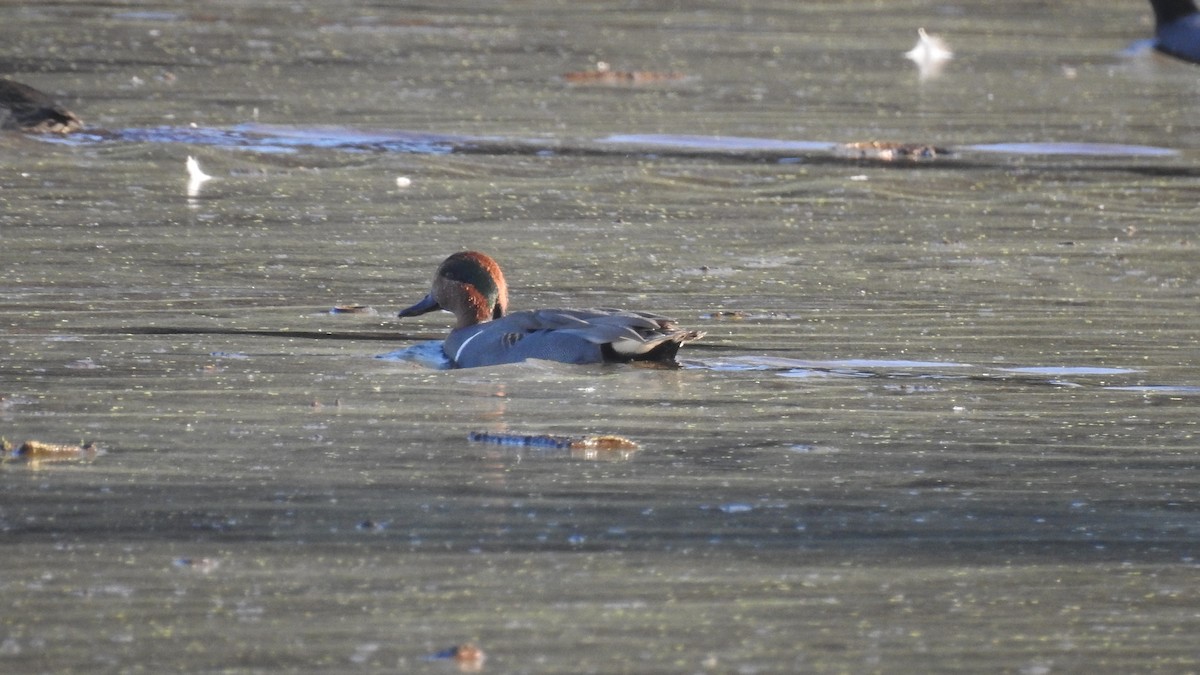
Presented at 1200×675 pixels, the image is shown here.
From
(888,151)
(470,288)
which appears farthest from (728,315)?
(888,151)

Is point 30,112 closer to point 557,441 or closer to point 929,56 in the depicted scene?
point 557,441

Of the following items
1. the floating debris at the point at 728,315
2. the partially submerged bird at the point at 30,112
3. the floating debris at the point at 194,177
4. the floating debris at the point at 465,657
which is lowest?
the floating debris at the point at 465,657

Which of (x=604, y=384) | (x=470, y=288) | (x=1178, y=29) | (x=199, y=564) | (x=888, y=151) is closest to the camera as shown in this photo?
(x=199, y=564)

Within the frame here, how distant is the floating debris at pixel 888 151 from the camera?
15.1 metres

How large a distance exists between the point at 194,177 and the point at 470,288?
4.47 metres

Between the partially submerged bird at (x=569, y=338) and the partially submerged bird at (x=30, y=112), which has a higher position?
the partially submerged bird at (x=30, y=112)

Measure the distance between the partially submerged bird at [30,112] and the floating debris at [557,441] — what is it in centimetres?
807

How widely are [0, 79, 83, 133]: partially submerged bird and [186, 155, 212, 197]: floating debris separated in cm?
120

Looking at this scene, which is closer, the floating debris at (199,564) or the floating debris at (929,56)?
the floating debris at (199,564)

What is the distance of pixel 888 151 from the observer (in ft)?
50.0

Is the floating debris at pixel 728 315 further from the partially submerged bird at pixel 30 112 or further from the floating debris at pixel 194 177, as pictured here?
the partially submerged bird at pixel 30 112

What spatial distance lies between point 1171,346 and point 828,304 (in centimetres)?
161

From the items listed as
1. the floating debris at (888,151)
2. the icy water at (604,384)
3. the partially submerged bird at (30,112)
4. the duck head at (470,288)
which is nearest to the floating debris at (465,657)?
the icy water at (604,384)

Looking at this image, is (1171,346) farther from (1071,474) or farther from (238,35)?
(238,35)
